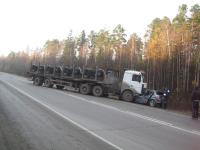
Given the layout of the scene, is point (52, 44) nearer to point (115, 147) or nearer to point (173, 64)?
point (173, 64)

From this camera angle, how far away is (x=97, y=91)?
3612 cm

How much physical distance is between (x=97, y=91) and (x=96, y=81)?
0.96 meters

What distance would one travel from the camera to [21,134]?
463 inches

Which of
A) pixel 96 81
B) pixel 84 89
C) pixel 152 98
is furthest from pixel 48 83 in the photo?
pixel 152 98

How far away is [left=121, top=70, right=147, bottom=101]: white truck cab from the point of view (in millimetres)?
34062

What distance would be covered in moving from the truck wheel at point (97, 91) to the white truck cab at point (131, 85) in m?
2.01

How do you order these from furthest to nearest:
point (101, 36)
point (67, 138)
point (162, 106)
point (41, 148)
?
point (101, 36), point (162, 106), point (67, 138), point (41, 148)

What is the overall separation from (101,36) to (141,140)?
83.5m

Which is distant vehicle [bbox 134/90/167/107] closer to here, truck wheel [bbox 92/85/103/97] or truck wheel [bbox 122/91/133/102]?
truck wheel [bbox 122/91/133/102]

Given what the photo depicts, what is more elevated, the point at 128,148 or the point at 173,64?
the point at 173,64

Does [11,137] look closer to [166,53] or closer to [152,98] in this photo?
[152,98]

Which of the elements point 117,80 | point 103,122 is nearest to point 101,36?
point 117,80

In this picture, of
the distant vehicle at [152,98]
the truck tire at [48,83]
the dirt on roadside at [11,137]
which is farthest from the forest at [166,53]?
the dirt on roadside at [11,137]

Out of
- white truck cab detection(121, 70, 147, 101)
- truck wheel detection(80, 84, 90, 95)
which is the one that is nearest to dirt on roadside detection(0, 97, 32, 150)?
white truck cab detection(121, 70, 147, 101)
